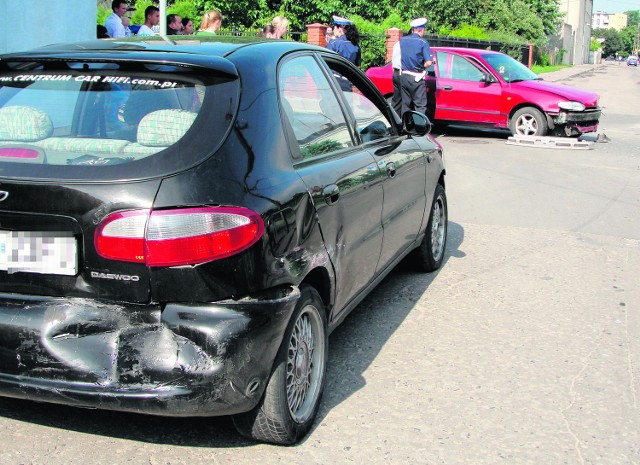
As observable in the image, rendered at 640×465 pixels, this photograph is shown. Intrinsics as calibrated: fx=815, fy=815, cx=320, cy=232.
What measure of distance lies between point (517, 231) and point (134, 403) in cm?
563

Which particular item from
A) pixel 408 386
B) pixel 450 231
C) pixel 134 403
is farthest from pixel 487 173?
pixel 134 403

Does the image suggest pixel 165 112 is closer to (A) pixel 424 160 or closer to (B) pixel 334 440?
(B) pixel 334 440

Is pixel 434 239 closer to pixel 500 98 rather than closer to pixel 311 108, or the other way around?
pixel 311 108

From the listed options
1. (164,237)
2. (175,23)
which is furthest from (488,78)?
(164,237)

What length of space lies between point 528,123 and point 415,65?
2608 mm

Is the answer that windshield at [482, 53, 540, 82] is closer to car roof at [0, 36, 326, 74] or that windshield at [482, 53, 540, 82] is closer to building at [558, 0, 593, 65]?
car roof at [0, 36, 326, 74]

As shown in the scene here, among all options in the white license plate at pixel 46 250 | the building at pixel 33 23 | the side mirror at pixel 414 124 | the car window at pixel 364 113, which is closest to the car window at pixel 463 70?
the building at pixel 33 23

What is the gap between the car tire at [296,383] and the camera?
3.35 meters

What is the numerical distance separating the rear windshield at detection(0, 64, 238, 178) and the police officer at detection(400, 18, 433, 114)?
34.9 ft

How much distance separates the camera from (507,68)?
15.4m

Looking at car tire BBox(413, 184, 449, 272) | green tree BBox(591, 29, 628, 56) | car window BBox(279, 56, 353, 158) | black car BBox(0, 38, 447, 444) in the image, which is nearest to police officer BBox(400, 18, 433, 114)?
car tire BBox(413, 184, 449, 272)

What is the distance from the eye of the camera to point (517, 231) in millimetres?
7984

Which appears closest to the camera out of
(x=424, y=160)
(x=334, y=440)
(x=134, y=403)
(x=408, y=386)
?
(x=134, y=403)

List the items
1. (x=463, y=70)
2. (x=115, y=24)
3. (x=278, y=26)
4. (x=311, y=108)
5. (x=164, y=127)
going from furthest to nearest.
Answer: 1. (x=463, y=70)
2. (x=278, y=26)
3. (x=115, y=24)
4. (x=311, y=108)
5. (x=164, y=127)
